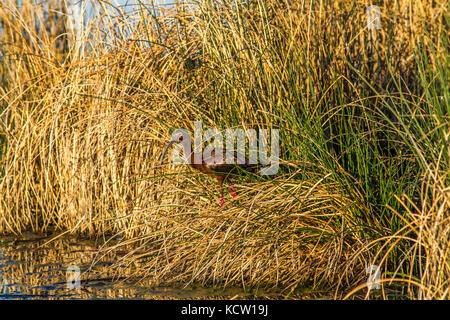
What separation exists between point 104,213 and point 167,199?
2.53 feet

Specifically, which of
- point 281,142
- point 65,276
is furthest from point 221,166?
point 65,276

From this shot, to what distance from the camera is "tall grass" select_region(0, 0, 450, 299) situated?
3.17 metres

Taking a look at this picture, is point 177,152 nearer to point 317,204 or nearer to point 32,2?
point 317,204

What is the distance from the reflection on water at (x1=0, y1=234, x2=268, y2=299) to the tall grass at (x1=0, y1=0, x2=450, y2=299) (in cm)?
13

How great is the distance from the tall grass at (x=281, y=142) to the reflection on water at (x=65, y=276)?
131mm

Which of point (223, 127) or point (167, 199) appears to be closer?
point (223, 127)

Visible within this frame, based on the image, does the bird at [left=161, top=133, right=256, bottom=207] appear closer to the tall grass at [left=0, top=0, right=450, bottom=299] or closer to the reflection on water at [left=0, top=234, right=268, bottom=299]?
the tall grass at [left=0, top=0, right=450, bottom=299]

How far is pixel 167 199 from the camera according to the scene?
4418 mm

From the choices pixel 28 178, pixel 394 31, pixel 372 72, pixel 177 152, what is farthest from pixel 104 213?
pixel 394 31

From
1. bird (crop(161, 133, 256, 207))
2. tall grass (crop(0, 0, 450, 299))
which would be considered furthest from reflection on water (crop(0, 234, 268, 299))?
bird (crop(161, 133, 256, 207))

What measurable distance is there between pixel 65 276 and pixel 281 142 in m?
1.70

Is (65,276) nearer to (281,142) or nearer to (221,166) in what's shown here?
(221,166)

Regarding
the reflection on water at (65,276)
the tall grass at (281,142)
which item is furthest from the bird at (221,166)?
the reflection on water at (65,276)

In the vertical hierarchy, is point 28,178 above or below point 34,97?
below
